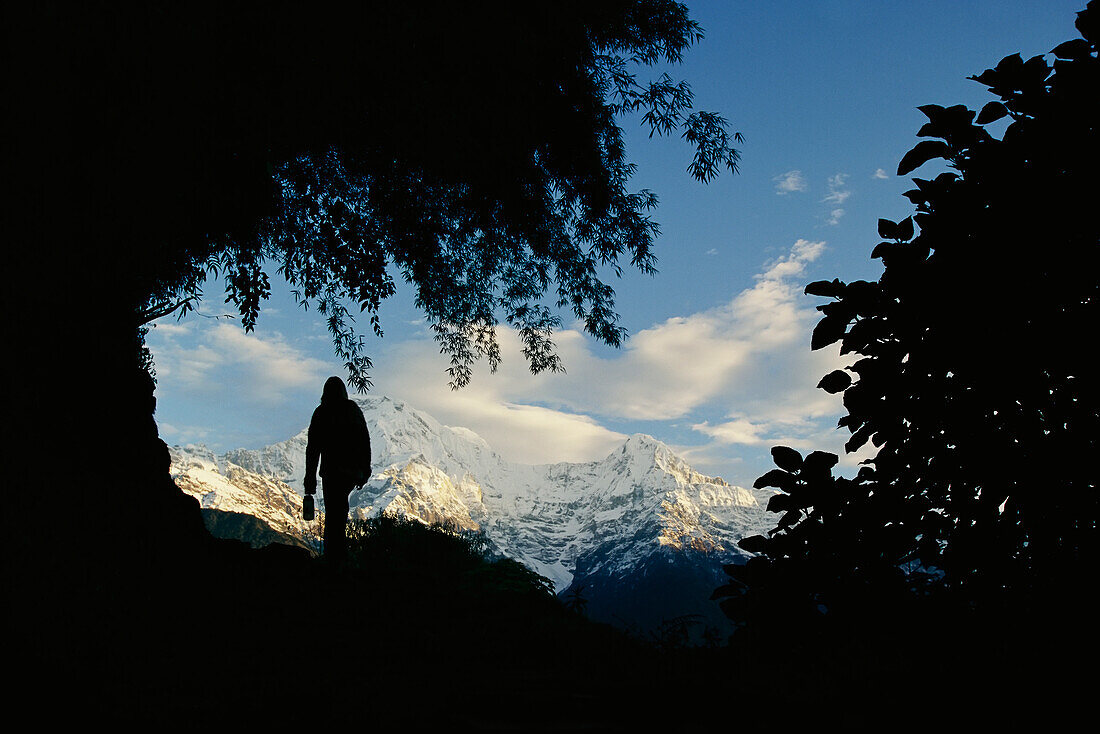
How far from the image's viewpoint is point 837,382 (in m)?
3.03

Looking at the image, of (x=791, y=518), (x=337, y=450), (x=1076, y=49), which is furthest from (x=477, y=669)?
(x=337, y=450)

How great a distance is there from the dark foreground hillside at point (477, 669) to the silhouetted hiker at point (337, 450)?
3501 millimetres

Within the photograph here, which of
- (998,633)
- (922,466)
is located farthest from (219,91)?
(998,633)

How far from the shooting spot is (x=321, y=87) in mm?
6121

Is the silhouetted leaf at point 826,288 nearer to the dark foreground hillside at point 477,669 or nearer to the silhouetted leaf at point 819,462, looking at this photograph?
the silhouetted leaf at point 819,462

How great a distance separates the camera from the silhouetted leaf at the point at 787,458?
313cm

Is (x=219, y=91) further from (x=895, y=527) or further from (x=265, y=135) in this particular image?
(x=895, y=527)

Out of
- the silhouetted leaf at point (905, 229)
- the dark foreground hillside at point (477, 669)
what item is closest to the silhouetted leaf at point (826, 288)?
the silhouetted leaf at point (905, 229)

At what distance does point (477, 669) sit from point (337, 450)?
244 inches

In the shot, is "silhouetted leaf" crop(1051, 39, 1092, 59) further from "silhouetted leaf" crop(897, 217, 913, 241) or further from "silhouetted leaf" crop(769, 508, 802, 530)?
"silhouetted leaf" crop(769, 508, 802, 530)

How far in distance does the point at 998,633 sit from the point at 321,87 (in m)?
6.51

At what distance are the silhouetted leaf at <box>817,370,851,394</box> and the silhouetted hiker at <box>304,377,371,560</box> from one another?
24.7 feet

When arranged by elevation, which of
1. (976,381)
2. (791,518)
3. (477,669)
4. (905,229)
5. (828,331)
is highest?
(905,229)

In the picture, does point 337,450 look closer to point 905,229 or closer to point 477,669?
point 477,669
